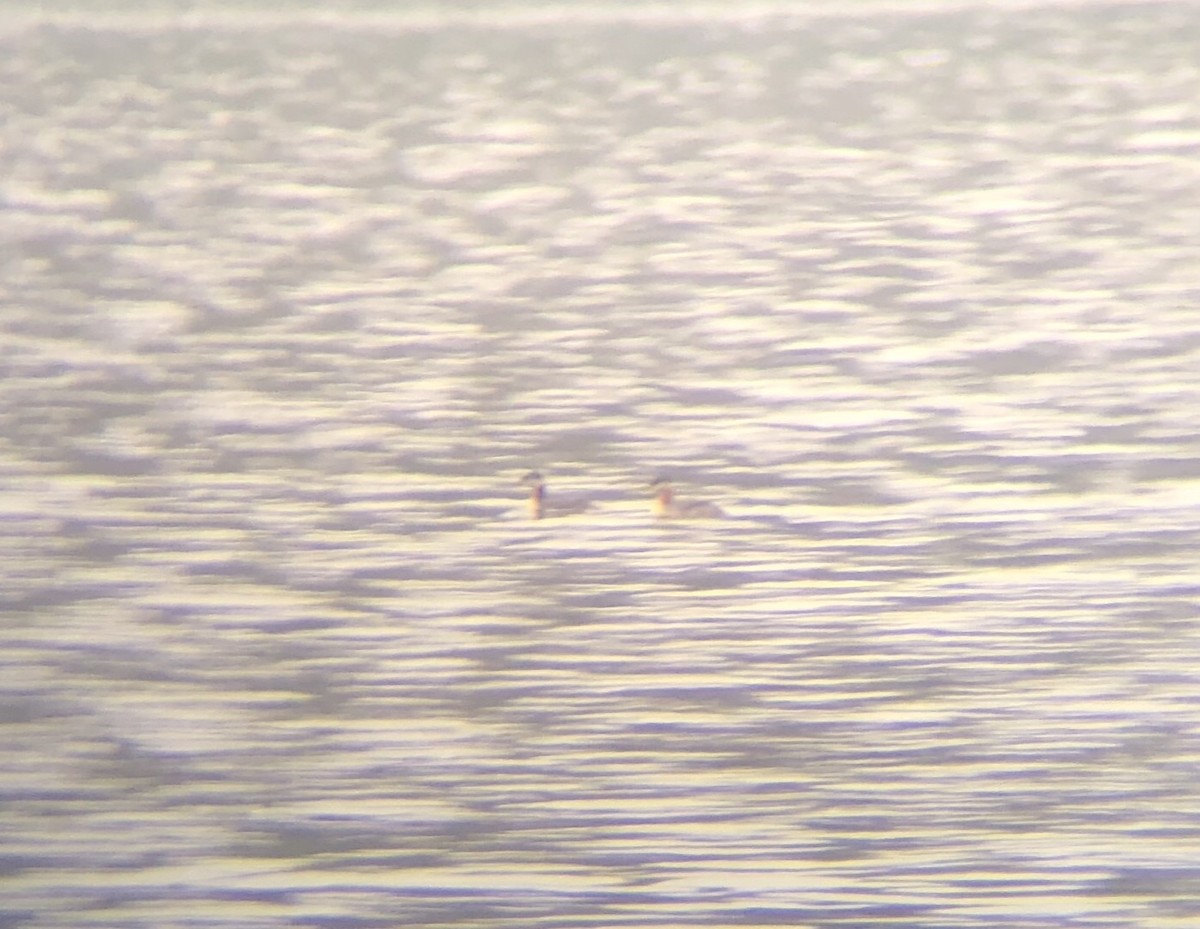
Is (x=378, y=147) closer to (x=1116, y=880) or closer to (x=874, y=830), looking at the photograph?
(x=874, y=830)

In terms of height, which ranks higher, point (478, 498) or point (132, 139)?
point (132, 139)

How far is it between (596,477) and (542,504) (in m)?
0.07

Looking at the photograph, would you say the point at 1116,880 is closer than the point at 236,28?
Yes

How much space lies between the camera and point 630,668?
158 cm

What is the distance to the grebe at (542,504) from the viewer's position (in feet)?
5.20

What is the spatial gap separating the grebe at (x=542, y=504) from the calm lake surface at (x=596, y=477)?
0.04 feet

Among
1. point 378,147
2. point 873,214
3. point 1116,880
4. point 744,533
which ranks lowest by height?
point 1116,880

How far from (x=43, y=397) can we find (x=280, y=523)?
13.0 inches

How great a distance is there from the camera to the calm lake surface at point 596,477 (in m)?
1.56

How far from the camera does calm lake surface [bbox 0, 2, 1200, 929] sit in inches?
61.5

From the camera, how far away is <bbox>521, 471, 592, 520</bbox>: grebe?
158 cm

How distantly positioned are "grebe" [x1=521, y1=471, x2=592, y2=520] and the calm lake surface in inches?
0.5

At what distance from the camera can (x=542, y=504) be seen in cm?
159

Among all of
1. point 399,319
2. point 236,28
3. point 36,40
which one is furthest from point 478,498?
point 36,40
